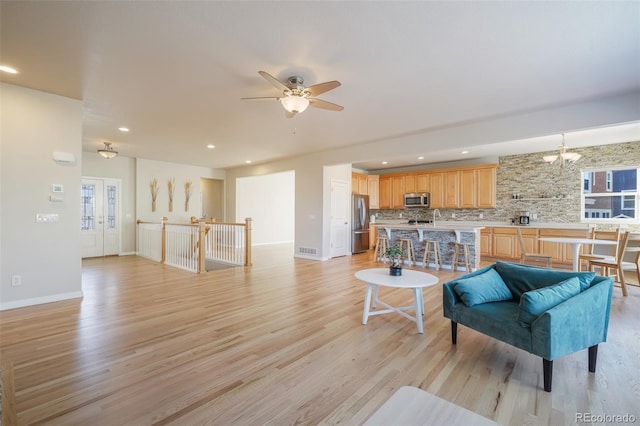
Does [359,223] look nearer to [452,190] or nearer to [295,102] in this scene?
[452,190]

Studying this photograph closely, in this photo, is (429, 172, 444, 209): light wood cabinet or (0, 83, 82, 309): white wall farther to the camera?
(429, 172, 444, 209): light wood cabinet

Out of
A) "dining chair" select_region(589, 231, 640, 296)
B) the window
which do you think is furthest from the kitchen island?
the window

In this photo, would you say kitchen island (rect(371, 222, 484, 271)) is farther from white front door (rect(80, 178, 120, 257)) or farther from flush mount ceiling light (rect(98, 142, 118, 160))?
white front door (rect(80, 178, 120, 257))

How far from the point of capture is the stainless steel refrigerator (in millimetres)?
8344

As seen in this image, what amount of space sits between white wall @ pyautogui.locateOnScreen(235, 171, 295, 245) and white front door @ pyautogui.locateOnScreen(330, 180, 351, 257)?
2.95 m

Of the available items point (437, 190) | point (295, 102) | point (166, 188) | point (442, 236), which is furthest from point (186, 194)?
point (437, 190)

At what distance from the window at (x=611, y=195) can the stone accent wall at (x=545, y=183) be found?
0.63 feet

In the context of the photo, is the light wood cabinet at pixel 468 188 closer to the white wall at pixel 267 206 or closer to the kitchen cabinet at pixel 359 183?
the kitchen cabinet at pixel 359 183

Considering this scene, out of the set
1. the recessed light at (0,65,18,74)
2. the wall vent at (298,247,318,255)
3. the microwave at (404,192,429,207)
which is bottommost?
the wall vent at (298,247,318,255)

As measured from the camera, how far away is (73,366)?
89.1 inches

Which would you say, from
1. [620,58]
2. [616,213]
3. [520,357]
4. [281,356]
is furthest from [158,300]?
[616,213]

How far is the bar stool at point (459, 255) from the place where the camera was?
5.78 meters

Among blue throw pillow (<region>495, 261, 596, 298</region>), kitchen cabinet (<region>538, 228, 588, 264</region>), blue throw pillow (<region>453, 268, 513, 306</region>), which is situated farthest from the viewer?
kitchen cabinet (<region>538, 228, 588, 264</region>)

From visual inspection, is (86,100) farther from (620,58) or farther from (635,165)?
(635,165)
